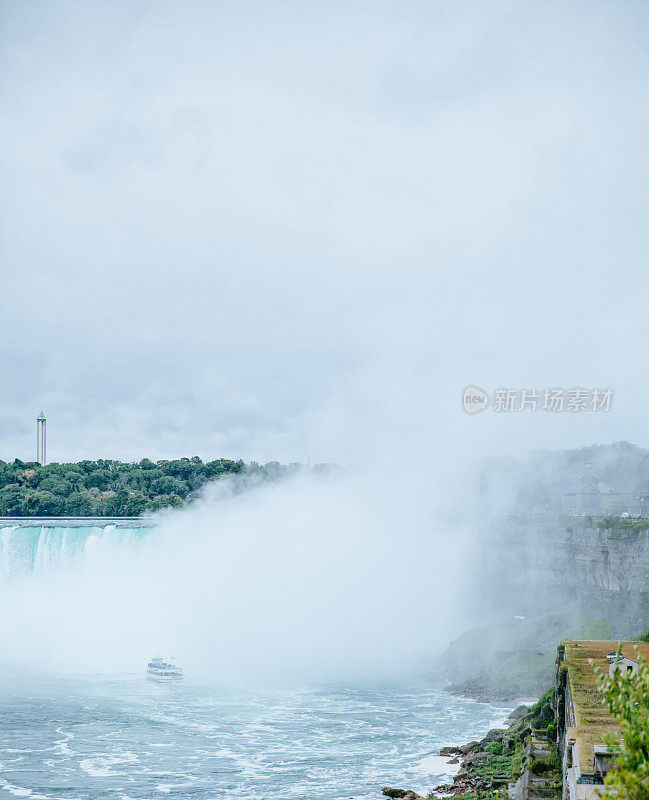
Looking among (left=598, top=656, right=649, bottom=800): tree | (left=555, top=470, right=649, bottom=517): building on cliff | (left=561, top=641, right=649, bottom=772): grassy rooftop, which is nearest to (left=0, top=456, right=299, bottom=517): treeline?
(left=555, top=470, right=649, bottom=517): building on cliff

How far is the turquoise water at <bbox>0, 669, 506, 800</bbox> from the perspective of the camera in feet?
94.5

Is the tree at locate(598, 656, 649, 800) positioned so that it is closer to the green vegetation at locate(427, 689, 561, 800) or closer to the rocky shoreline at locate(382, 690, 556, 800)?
the green vegetation at locate(427, 689, 561, 800)

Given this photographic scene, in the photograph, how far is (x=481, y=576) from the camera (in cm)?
6031

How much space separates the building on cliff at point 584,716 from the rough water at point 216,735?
5.62 m

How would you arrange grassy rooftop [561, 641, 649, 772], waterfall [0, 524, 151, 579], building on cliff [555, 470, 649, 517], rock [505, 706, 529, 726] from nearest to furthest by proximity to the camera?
grassy rooftop [561, 641, 649, 772]
rock [505, 706, 529, 726]
waterfall [0, 524, 151, 579]
building on cliff [555, 470, 649, 517]

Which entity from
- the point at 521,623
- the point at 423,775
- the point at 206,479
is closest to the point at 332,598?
the point at 521,623

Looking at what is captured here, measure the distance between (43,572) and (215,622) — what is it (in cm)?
1304

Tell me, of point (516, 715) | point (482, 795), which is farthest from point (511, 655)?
point (482, 795)

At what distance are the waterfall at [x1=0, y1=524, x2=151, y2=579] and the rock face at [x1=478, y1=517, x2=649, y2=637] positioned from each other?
2784 cm

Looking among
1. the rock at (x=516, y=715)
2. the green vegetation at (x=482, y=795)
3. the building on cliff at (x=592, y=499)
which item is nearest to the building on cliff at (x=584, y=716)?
the green vegetation at (x=482, y=795)

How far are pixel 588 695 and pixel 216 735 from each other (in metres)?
18.0

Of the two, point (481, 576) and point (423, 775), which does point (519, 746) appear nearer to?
point (423, 775)

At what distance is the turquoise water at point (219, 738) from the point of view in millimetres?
28812

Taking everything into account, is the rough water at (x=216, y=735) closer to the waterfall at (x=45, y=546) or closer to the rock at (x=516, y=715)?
the rock at (x=516, y=715)
